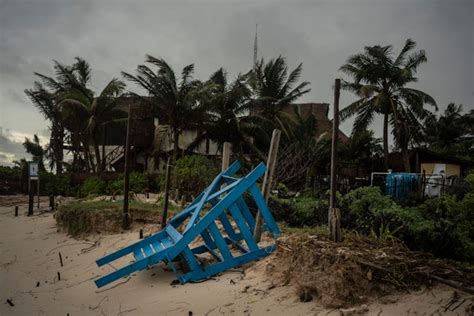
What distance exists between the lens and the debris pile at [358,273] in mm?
4008

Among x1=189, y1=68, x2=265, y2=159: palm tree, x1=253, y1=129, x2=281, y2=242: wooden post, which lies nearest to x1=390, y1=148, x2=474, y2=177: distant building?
x1=189, y1=68, x2=265, y2=159: palm tree

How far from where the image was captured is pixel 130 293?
18.6 feet

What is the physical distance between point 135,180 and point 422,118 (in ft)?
56.7

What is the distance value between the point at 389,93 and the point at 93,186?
17837 millimetres

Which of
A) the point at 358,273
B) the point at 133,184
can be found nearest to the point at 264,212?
the point at 358,273

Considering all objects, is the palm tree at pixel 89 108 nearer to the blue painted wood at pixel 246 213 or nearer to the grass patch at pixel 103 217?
the grass patch at pixel 103 217

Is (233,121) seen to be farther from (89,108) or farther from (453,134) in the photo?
(453,134)

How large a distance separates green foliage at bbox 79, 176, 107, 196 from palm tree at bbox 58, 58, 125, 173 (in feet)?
8.93

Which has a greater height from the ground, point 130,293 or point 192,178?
point 192,178

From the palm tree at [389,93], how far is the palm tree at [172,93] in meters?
9.96

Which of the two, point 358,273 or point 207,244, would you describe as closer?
point 358,273

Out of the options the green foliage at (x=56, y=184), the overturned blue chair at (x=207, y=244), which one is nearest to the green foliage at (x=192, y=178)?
the overturned blue chair at (x=207, y=244)

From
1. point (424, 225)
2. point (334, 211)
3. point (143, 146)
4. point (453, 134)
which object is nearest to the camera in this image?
point (334, 211)

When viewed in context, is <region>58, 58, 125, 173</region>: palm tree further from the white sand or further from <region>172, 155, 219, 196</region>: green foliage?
the white sand
